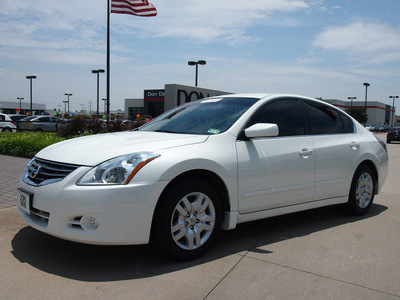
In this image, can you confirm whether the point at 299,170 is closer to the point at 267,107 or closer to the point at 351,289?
the point at 267,107

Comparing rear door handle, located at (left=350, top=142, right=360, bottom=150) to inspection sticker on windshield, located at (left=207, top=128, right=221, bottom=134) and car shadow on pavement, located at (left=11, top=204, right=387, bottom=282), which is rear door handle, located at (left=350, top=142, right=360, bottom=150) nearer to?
car shadow on pavement, located at (left=11, top=204, right=387, bottom=282)

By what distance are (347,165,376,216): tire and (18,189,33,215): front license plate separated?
4.00 metres

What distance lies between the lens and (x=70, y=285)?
310 centimetres

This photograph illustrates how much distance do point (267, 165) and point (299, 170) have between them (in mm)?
528

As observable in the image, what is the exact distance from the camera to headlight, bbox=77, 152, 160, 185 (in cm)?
324

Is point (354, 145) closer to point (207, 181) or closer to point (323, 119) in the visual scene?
point (323, 119)

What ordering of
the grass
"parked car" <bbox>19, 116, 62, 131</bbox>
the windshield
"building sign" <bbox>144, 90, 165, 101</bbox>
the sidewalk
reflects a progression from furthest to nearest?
"building sign" <bbox>144, 90, 165, 101</bbox> → "parked car" <bbox>19, 116, 62, 131</bbox> → the grass → the sidewalk → the windshield

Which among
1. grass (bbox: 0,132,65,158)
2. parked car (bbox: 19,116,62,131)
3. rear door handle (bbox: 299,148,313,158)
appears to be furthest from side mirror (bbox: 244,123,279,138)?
parked car (bbox: 19,116,62,131)

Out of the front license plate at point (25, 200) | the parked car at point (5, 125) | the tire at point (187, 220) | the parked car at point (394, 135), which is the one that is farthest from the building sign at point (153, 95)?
the tire at point (187, 220)

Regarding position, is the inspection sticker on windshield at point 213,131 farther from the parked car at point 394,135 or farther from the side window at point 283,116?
the parked car at point 394,135

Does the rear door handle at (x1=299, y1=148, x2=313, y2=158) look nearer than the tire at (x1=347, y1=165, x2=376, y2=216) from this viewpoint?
Yes

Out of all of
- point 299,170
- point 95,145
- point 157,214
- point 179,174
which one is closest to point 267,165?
point 299,170

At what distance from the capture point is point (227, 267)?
354 centimetres

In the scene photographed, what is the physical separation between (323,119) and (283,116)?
2.59ft
